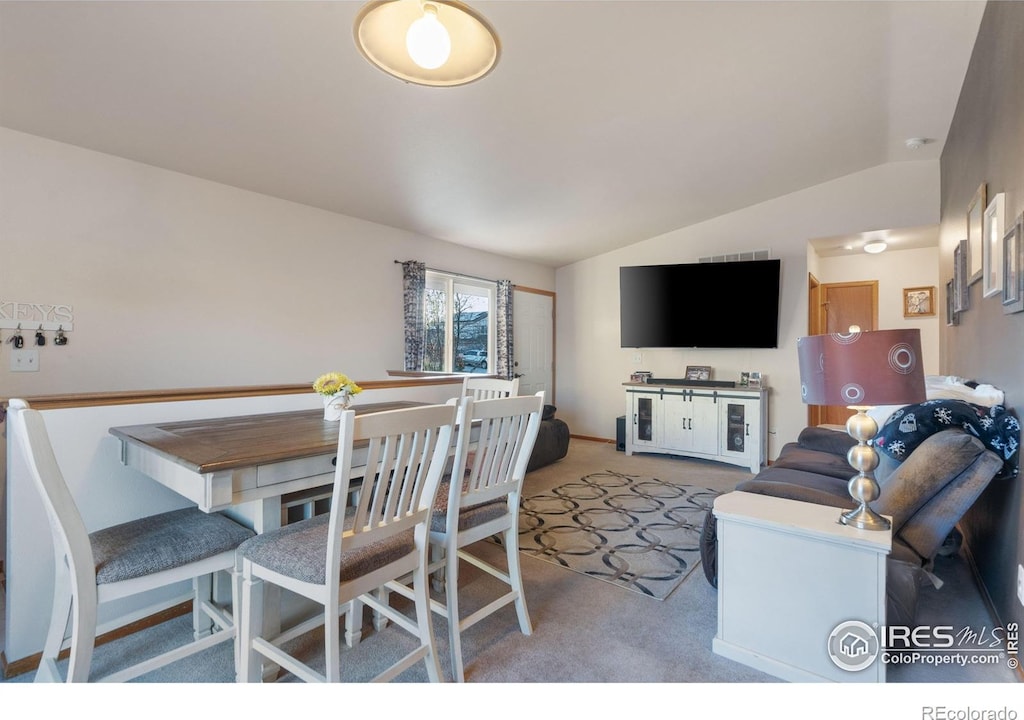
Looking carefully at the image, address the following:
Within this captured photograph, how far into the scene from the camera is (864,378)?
1579 mm

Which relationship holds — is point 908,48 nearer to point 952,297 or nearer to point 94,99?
point 952,297

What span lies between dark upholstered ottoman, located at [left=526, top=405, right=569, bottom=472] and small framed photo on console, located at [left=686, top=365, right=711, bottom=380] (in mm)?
1657

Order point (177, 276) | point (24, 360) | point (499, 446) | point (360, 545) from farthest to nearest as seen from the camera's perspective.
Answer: point (177, 276) < point (24, 360) < point (499, 446) < point (360, 545)

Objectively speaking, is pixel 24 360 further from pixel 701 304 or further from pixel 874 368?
pixel 701 304

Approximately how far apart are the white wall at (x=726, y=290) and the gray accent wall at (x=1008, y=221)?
4.63 ft

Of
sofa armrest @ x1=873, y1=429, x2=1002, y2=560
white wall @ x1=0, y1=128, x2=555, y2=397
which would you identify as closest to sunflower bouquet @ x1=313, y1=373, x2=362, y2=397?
white wall @ x1=0, y1=128, x2=555, y2=397

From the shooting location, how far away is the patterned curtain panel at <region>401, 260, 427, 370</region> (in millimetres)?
4730

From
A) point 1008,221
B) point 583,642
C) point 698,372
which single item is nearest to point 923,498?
point 1008,221

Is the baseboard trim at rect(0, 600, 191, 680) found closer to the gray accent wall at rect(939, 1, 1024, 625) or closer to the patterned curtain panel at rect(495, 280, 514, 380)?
the gray accent wall at rect(939, 1, 1024, 625)

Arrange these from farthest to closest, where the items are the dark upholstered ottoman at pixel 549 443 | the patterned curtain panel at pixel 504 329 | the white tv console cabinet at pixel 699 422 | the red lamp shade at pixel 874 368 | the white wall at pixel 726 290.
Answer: the patterned curtain panel at pixel 504 329, the white tv console cabinet at pixel 699 422, the dark upholstered ottoman at pixel 549 443, the white wall at pixel 726 290, the red lamp shade at pixel 874 368

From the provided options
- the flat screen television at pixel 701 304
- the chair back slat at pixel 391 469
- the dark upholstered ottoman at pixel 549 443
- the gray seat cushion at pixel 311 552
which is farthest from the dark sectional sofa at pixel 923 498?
the flat screen television at pixel 701 304

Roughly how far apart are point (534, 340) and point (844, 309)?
13.6 ft

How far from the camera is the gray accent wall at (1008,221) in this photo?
1.81 meters

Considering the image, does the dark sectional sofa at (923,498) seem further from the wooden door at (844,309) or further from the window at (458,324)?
the wooden door at (844,309)
